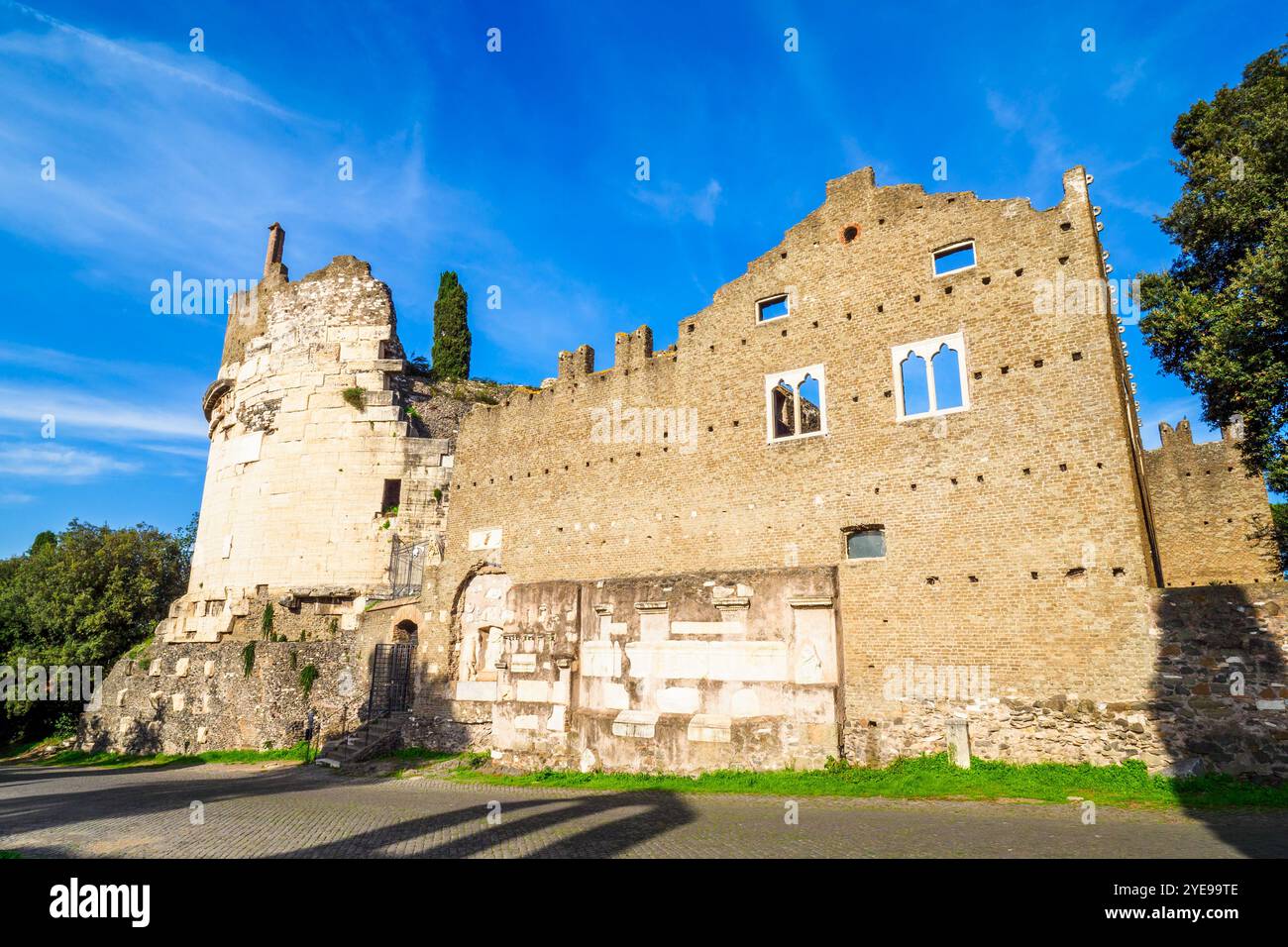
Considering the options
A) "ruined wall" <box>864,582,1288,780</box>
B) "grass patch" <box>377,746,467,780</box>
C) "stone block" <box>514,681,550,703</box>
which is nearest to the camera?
"ruined wall" <box>864,582,1288,780</box>

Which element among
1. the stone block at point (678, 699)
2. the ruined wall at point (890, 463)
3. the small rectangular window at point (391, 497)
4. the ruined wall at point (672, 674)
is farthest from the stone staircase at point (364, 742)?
the stone block at point (678, 699)

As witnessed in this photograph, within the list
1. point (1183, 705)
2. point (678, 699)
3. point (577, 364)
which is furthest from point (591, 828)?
point (577, 364)

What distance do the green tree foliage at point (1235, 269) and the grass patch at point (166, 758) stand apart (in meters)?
24.8

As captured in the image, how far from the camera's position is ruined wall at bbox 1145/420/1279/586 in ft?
71.7

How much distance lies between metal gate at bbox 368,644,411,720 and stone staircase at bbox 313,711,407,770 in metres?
0.47

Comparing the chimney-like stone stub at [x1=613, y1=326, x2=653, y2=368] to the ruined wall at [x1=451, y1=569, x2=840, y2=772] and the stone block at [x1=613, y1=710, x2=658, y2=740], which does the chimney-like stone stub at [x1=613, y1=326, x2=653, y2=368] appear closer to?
the ruined wall at [x1=451, y1=569, x2=840, y2=772]

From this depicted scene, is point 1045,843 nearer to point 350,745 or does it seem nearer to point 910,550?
point 910,550

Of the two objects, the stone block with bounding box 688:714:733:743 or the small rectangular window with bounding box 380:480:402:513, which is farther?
the small rectangular window with bounding box 380:480:402:513

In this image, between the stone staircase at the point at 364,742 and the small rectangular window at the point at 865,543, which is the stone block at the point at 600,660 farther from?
the stone staircase at the point at 364,742

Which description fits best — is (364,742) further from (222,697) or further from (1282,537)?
(1282,537)

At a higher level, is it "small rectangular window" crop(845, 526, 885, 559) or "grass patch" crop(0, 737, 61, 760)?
"small rectangular window" crop(845, 526, 885, 559)

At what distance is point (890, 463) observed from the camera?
16.2 m

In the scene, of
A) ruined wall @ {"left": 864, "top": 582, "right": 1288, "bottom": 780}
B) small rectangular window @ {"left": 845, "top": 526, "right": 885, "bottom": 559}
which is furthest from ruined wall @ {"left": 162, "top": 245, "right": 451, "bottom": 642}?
ruined wall @ {"left": 864, "top": 582, "right": 1288, "bottom": 780}

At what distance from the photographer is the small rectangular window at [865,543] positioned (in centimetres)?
1606
